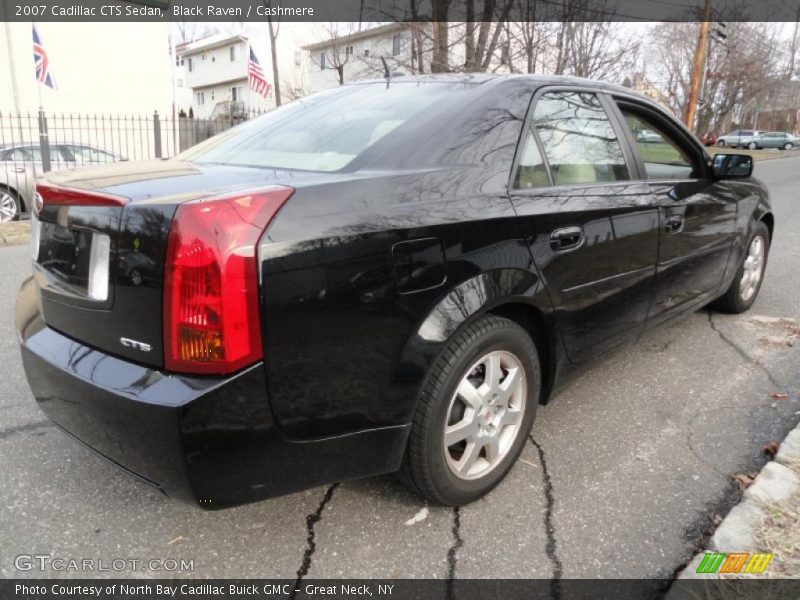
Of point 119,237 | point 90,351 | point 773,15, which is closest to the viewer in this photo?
point 119,237

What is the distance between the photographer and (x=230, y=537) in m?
2.19

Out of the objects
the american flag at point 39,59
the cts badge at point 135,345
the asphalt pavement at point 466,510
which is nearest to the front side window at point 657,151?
the asphalt pavement at point 466,510

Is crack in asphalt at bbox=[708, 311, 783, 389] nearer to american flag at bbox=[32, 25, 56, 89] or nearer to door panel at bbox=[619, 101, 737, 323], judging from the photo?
door panel at bbox=[619, 101, 737, 323]

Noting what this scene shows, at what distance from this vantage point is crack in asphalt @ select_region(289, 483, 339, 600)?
2.03m

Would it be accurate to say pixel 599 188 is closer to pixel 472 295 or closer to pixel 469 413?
pixel 472 295

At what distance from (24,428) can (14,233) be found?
5.78 meters

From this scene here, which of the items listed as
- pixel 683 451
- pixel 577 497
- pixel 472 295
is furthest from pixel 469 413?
pixel 683 451

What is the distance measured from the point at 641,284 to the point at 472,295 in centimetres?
134

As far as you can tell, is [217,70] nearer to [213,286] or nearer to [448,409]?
[448,409]

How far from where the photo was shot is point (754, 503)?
7.41 ft

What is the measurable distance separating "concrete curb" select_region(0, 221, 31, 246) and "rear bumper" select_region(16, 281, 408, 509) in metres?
5.94

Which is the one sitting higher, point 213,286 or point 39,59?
point 39,59

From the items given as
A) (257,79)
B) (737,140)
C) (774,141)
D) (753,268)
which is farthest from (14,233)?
(774,141)

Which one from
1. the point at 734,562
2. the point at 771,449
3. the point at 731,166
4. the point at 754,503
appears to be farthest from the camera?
the point at 731,166
